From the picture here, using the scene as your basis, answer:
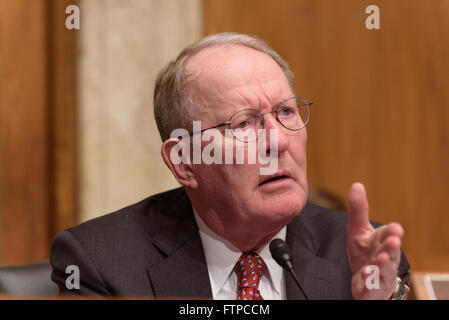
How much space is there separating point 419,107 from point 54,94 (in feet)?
6.25

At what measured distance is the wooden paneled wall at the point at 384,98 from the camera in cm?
289

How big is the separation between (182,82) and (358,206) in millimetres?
649

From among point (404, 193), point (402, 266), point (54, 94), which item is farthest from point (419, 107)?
point (54, 94)

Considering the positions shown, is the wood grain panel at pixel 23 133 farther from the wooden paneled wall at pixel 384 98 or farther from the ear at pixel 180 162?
the ear at pixel 180 162

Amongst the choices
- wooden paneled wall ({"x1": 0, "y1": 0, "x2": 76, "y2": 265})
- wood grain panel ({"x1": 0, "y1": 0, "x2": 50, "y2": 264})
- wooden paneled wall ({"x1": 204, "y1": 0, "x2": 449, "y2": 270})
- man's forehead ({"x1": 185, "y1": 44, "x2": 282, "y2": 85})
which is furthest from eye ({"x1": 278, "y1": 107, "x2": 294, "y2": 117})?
wood grain panel ({"x1": 0, "y1": 0, "x2": 50, "y2": 264})

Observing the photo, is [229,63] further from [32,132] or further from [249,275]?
[32,132]

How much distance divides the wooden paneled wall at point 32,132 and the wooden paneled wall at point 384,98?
1124 mm

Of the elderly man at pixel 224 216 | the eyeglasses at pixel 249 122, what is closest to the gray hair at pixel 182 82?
the elderly man at pixel 224 216

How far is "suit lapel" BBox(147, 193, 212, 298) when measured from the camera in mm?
1522

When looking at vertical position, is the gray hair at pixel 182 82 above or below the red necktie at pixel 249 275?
above

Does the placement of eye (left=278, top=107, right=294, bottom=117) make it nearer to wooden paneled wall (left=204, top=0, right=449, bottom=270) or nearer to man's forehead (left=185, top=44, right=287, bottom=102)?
man's forehead (left=185, top=44, right=287, bottom=102)

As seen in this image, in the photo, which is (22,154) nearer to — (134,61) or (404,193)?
(134,61)

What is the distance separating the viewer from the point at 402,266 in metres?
1.70

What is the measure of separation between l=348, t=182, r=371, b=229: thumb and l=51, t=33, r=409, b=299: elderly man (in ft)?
0.69
